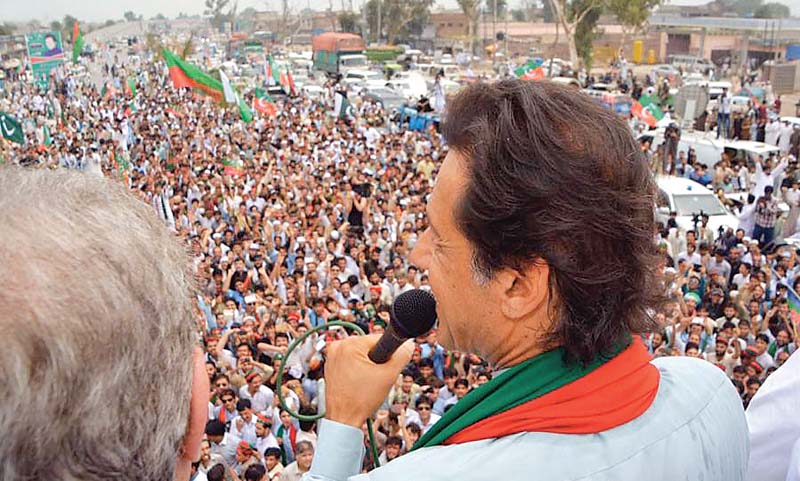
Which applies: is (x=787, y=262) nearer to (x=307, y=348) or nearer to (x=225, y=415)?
(x=307, y=348)

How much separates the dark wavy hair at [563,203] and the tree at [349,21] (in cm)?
5651

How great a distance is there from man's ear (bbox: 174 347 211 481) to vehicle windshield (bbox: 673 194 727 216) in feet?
31.2

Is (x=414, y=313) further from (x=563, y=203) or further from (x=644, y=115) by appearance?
(x=644, y=115)

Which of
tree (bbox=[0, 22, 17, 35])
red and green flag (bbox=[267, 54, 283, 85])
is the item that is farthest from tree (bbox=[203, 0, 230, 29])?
red and green flag (bbox=[267, 54, 283, 85])

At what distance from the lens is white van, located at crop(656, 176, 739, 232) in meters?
9.45

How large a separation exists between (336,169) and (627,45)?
41.0 metres

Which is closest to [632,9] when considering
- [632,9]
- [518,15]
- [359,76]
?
[632,9]

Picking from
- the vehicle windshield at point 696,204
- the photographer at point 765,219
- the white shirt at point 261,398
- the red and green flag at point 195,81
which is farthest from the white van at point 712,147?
the white shirt at point 261,398

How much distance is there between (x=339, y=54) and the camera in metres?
32.6

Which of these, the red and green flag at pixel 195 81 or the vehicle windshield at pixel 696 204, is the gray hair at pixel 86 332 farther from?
the red and green flag at pixel 195 81

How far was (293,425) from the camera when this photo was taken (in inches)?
187

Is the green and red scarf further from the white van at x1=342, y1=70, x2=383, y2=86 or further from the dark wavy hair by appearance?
the white van at x1=342, y1=70, x2=383, y2=86

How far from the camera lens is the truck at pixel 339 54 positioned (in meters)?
32.1

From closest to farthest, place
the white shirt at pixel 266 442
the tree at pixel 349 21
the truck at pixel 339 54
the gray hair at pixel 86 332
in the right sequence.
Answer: the gray hair at pixel 86 332 < the white shirt at pixel 266 442 < the truck at pixel 339 54 < the tree at pixel 349 21
